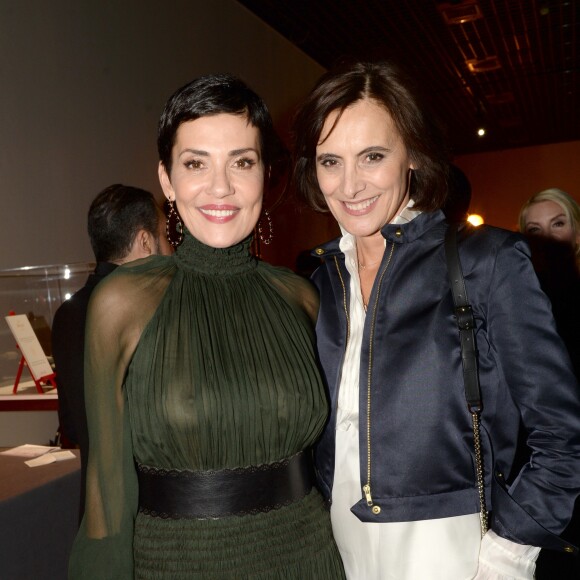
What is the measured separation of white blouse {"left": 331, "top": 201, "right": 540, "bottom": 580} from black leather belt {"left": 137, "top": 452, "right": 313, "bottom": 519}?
16 cm

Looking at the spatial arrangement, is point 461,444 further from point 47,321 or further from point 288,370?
point 47,321

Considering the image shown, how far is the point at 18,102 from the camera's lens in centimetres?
389

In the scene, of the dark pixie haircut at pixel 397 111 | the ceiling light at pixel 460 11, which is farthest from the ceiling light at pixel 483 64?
the dark pixie haircut at pixel 397 111

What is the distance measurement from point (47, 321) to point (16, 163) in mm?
995

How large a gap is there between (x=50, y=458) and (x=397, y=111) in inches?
82.7

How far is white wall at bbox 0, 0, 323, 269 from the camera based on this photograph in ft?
12.7

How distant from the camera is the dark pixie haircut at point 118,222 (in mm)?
3008

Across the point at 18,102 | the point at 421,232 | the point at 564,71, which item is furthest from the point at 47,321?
the point at 564,71

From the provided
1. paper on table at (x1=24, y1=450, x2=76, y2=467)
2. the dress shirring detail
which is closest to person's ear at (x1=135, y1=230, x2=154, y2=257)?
paper on table at (x1=24, y1=450, x2=76, y2=467)

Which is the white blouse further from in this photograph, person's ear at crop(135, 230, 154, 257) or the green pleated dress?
person's ear at crop(135, 230, 154, 257)

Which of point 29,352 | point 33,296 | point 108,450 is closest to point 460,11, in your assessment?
point 33,296

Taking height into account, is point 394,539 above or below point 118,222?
below

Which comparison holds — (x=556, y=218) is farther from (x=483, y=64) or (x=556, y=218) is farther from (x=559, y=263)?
(x=483, y=64)

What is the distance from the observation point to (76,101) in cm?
435
